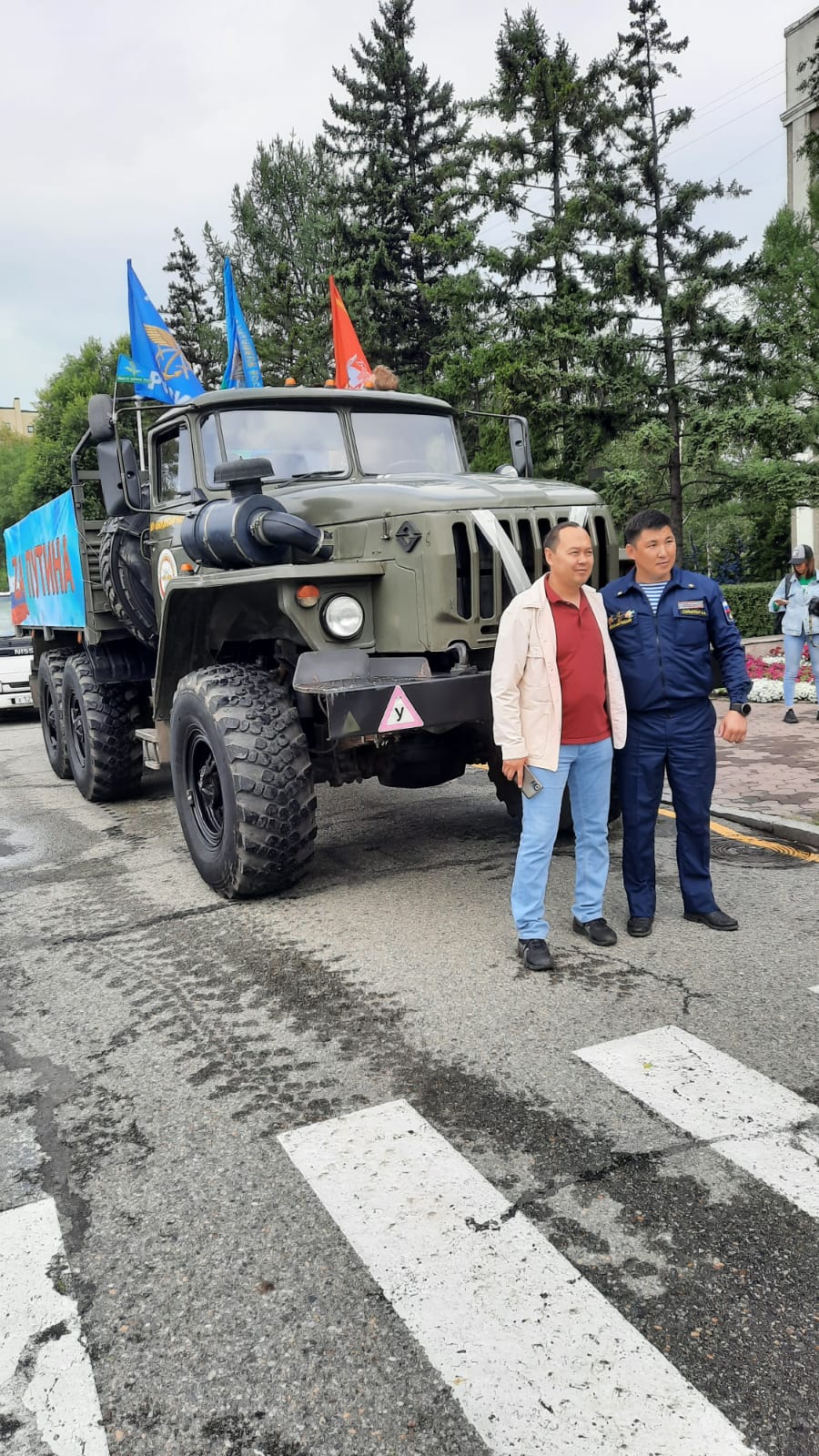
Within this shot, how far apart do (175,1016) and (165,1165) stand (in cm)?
111

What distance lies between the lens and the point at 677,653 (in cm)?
469

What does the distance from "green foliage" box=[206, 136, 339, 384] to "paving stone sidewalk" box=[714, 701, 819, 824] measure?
2430 centimetres

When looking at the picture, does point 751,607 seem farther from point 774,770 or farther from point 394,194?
point 394,194

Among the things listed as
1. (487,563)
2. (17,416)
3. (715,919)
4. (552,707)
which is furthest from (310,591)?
(17,416)

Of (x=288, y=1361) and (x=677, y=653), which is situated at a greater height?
(x=677, y=653)

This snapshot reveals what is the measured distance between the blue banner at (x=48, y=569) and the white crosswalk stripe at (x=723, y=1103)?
5993mm

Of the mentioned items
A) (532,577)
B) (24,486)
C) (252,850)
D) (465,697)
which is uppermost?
(24,486)

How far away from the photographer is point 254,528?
16.6 ft

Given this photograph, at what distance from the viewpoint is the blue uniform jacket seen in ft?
15.4

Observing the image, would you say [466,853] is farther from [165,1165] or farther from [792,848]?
[165,1165]

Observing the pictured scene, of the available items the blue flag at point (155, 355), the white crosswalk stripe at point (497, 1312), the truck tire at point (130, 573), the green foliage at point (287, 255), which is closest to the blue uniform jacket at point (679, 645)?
the white crosswalk stripe at point (497, 1312)

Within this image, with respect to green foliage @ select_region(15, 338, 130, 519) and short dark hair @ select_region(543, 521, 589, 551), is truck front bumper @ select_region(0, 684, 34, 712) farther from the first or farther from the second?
green foliage @ select_region(15, 338, 130, 519)

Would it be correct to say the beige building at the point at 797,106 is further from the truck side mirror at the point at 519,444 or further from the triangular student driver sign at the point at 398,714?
the triangular student driver sign at the point at 398,714

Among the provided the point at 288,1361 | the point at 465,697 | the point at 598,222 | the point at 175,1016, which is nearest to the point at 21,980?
the point at 175,1016
